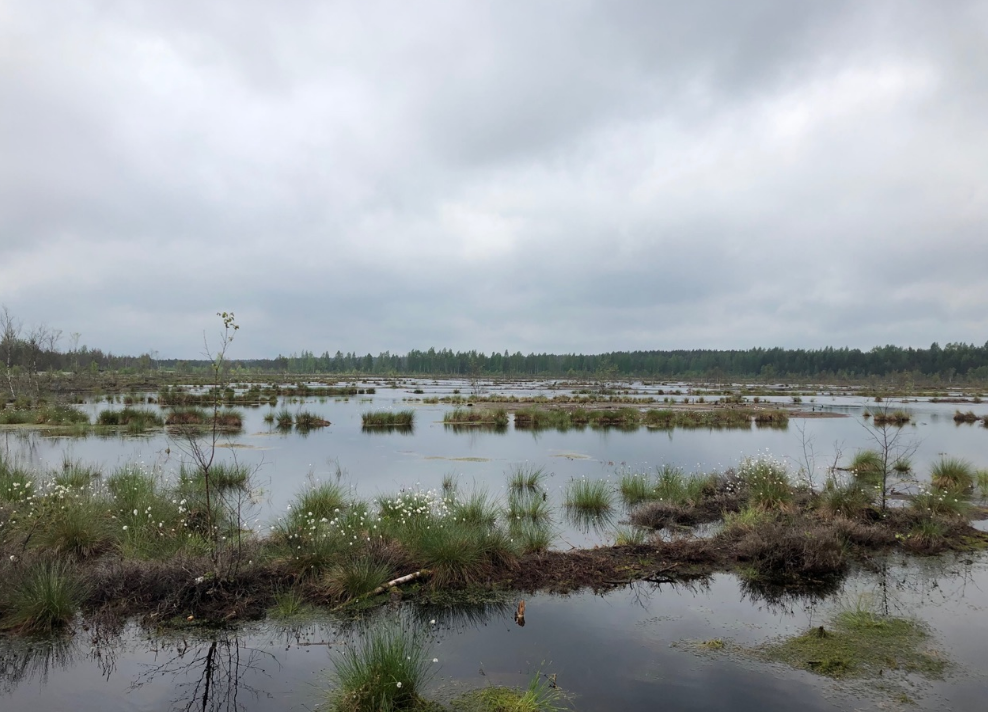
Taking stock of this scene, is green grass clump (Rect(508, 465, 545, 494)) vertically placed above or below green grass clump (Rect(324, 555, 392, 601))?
below

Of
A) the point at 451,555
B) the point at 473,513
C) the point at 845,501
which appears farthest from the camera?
the point at 845,501

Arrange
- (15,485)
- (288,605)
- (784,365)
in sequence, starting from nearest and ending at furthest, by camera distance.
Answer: (288,605), (15,485), (784,365)

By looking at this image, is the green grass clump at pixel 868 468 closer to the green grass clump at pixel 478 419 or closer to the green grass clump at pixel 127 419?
the green grass clump at pixel 478 419

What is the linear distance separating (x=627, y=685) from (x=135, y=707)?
15.7 feet

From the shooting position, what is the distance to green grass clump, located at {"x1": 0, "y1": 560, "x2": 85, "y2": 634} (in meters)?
6.76

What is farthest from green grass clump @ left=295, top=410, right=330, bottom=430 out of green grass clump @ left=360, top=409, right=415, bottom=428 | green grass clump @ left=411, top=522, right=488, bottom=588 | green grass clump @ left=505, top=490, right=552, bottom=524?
green grass clump @ left=411, top=522, right=488, bottom=588

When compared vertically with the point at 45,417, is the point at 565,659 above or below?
below

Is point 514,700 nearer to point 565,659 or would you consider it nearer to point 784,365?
point 565,659

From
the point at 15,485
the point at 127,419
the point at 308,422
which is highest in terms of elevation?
the point at 15,485

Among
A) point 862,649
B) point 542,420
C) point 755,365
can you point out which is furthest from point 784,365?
point 862,649

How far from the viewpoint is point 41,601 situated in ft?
22.3

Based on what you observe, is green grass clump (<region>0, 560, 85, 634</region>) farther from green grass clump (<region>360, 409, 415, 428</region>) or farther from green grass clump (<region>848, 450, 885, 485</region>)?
green grass clump (<region>360, 409, 415, 428</region>)

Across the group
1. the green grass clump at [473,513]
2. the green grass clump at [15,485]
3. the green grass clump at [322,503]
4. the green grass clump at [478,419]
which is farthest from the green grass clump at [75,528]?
the green grass clump at [478,419]

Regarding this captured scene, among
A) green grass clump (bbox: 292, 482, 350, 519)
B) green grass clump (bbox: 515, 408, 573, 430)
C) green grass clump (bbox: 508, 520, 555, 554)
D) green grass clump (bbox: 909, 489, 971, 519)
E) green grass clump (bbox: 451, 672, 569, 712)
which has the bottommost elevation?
green grass clump (bbox: 515, 408, 573, 430)
